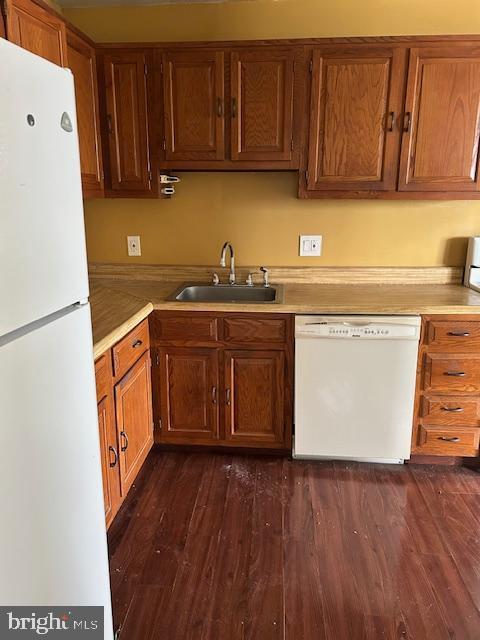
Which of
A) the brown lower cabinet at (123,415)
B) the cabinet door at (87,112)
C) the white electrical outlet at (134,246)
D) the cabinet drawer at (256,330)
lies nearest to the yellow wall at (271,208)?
the white electrical outlet at (134,246)

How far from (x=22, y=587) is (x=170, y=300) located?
1685 mm

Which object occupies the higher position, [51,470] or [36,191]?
[36,191]

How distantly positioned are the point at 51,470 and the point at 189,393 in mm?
1549

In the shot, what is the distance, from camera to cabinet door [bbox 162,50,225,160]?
243cm

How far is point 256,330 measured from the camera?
96.9 inches

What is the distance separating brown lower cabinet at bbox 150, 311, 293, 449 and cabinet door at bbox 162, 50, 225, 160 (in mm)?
882

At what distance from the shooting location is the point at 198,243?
9.64 feet

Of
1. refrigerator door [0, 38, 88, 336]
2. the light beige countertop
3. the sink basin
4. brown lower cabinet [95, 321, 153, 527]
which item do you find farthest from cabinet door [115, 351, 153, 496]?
refrigerator door [0, 38, 88, 336]

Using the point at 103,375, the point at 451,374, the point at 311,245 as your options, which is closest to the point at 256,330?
the point at 311,245

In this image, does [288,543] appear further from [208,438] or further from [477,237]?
[477,237]

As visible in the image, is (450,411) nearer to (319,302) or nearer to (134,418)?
(319,302)

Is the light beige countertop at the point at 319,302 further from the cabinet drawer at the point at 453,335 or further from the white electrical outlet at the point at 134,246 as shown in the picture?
the white electrical outlet at the point at 134,246

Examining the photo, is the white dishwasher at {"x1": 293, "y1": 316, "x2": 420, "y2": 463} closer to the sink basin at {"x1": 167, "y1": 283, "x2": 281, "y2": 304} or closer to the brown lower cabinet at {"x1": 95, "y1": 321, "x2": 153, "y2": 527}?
the sink basin at {"x1": 167, "y1": 283, "x2": 281, "y2": 304}

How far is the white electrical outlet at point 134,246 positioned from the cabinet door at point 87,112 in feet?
1.40
